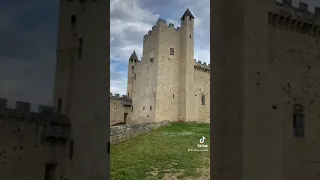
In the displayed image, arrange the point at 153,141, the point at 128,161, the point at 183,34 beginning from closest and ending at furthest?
the point at 128,161
the point at 153,141
the point at 183,34

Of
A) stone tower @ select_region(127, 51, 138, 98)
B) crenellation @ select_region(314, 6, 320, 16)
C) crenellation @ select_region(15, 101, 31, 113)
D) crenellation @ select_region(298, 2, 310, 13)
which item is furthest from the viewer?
stone tower @ select_region(127, 51, 138, 98)

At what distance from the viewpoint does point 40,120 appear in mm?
14508

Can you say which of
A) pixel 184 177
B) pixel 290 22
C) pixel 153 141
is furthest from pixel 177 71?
pixel 290 22

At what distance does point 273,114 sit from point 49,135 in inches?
348

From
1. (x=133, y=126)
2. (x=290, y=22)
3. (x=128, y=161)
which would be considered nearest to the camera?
(x=290, y=22)

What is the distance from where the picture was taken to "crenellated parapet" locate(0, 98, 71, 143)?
43.6ft

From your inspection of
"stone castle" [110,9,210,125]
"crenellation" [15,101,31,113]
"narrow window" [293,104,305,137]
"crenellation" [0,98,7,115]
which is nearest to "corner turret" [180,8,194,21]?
"stone castle" [110,9,210,125]

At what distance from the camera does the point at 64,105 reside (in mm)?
15953

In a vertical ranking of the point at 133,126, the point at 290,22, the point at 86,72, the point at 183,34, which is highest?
the point at 183,34

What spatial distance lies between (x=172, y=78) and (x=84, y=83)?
38550 mm

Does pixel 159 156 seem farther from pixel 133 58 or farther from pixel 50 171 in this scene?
pixel 133 58

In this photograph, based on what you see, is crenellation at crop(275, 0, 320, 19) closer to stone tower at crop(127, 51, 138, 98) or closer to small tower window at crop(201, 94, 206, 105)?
small tower window at crop(201, 94, 206, 105)

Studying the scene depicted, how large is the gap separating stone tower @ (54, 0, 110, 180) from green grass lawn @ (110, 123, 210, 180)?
10.1m

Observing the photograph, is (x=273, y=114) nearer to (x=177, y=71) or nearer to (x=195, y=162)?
(x=195, y=162)
